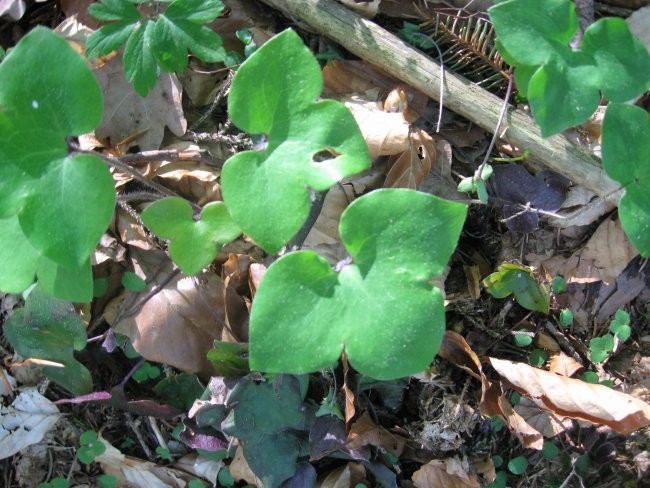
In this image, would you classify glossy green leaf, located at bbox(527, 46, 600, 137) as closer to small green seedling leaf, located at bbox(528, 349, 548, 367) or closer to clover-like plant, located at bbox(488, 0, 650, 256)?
clover-like plant, located at bbox(488, 0, 650, 256)

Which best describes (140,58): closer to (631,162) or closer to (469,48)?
(469,48)

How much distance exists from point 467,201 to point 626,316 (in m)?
0.58

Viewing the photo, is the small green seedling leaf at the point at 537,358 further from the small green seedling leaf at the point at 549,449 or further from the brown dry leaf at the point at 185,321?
the brown dry leaf at the point at 185,321

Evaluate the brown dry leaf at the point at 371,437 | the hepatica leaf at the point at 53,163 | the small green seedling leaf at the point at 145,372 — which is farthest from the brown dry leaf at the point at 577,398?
the hepatica leaf at the point at 53,163

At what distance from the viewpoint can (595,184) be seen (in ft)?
5.55

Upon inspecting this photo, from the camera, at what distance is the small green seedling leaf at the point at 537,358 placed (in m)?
1.80

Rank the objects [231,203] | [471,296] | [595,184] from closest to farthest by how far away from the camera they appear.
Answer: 1. [231,203]
2. [595,184]
3. [471,296]

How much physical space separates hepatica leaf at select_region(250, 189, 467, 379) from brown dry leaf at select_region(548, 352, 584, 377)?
76 cm

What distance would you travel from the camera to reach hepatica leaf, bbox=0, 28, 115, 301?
1189mm

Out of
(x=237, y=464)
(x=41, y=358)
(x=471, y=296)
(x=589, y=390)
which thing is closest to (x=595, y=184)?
(x=471, y=296)

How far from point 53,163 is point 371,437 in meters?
1.14

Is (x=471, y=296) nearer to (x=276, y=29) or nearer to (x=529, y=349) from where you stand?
(x=529, y=349)

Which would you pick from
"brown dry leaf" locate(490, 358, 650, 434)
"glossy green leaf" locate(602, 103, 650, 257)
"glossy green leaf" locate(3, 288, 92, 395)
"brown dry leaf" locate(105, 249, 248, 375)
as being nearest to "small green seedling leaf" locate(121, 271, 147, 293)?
"brown dry leaf" locate(105, 249, 248, 375)

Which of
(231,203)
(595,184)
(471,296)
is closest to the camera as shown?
(231,203)
